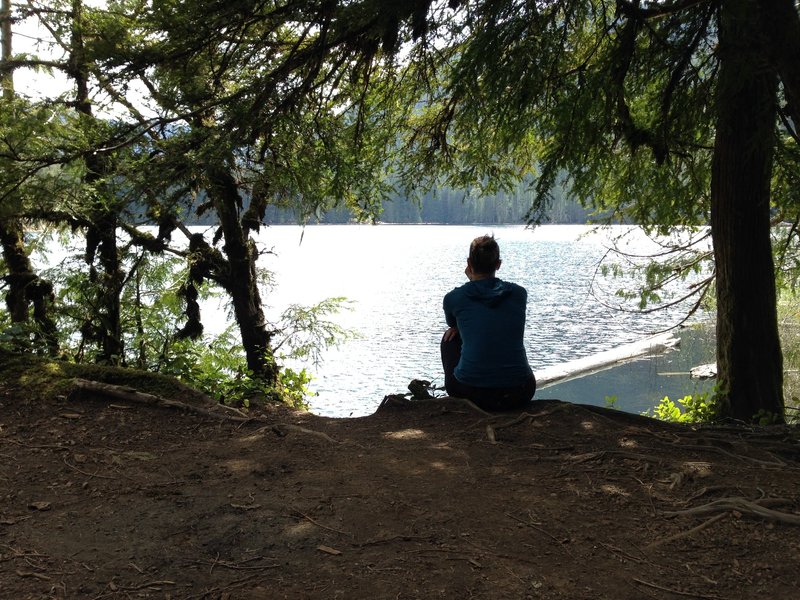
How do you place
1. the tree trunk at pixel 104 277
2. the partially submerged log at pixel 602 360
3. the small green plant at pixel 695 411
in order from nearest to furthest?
the small green plant at pixel 695 411
the tree trunk at pixel 104 277
the partially submerged log at pixel 602 360

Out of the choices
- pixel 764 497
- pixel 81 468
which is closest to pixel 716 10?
pixel 764 497

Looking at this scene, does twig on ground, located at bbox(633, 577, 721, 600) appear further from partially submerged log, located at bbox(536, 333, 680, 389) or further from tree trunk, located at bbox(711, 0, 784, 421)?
partially submerged log, located at bbox(536, 333, 680, 389)

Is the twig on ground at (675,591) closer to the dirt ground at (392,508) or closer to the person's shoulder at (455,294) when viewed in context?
the dirt ground at (392,508)

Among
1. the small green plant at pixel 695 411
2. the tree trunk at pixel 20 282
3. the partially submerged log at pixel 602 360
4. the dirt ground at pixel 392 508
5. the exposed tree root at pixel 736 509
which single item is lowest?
the partially submerged log at pixel 602 360

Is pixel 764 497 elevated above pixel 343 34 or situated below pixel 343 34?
below

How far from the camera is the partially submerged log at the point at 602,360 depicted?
707 inches

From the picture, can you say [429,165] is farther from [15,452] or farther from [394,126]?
[15,452]

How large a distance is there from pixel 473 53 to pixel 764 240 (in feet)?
9.56

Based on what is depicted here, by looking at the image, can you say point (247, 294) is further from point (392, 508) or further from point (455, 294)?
point (392, 508)

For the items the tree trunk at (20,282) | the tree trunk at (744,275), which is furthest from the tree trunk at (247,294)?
the tree trunk at (744,275)

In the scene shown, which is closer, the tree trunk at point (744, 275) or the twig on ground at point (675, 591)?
the twig on ground at point (675, 591)

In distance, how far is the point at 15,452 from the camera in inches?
137

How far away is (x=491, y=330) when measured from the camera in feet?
13.7

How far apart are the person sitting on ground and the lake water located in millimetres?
629
